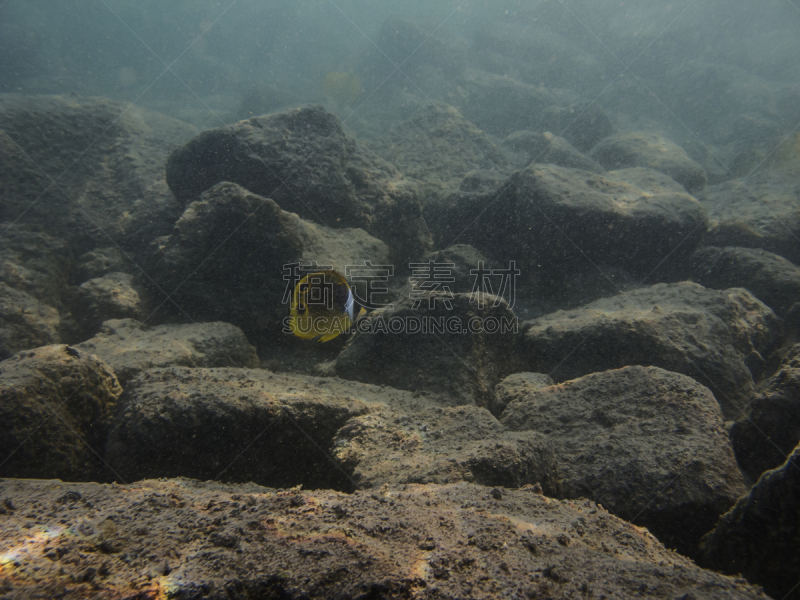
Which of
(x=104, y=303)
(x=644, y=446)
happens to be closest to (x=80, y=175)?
(x=104, y=303)

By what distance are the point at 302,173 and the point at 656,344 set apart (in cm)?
477

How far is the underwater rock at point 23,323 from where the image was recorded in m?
4.10

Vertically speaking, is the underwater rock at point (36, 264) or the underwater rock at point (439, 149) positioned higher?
the underwater rock at point (439, 149)

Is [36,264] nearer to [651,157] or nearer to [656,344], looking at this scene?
[656,344]

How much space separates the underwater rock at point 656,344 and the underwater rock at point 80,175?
5565mm

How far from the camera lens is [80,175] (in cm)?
617

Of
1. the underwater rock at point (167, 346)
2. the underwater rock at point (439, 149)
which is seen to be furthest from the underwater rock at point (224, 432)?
the underwater rock at point (439, 149)

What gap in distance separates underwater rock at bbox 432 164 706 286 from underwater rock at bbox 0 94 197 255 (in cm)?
497

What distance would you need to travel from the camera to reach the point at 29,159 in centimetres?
587

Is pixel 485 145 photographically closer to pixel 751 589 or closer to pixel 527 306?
pixel 527 306

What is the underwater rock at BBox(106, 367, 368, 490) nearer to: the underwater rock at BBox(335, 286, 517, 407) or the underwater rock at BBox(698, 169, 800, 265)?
the underwater rock at BBox(335, 286, 517, 407)

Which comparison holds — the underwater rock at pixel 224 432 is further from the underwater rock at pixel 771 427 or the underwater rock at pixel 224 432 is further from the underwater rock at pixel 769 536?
the underwater rock at pixel 771 427

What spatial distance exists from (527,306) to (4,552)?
535cm

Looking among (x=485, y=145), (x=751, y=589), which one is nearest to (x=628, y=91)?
(x=485, y=145)
